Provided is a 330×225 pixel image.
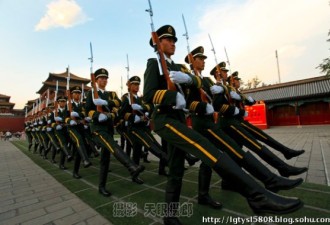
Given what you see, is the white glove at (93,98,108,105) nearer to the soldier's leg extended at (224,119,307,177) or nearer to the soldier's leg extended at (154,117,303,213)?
the soldier's leg extended at (154,117,303,213)

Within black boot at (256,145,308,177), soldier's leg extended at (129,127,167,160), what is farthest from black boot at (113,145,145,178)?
black boot at (256,145,308,177)

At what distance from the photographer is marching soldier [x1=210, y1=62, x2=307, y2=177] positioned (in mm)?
2836

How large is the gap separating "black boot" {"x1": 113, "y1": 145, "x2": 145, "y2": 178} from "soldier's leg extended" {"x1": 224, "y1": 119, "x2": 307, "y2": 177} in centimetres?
151

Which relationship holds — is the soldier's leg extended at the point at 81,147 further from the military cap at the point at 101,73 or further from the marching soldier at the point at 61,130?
the military cap at the point at 101,73

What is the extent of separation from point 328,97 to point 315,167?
60.8 feet

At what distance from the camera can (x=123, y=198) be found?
10.1ft

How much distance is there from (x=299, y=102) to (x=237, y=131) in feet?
67.2

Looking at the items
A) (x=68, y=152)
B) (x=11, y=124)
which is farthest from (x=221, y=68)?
(x=11, y=124)

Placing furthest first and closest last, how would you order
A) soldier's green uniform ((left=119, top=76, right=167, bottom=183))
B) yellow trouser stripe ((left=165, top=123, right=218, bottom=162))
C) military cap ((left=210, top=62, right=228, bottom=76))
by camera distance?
military cap ((left=210, top=62, right=228, bottom=76)) < soldier's green uniform ((left=119, top=76, right=167, bottom=183)) < yellow trouser stripe ((left=165, top=123, right=218, bottom=162))

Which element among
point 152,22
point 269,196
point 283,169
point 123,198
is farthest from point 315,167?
point 152,22

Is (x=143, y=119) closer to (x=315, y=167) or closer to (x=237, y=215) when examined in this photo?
(x=237, y=215)

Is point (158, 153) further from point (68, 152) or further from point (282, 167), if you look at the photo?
point (68, 152)

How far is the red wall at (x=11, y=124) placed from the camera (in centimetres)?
4038

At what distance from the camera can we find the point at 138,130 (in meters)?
4.42
